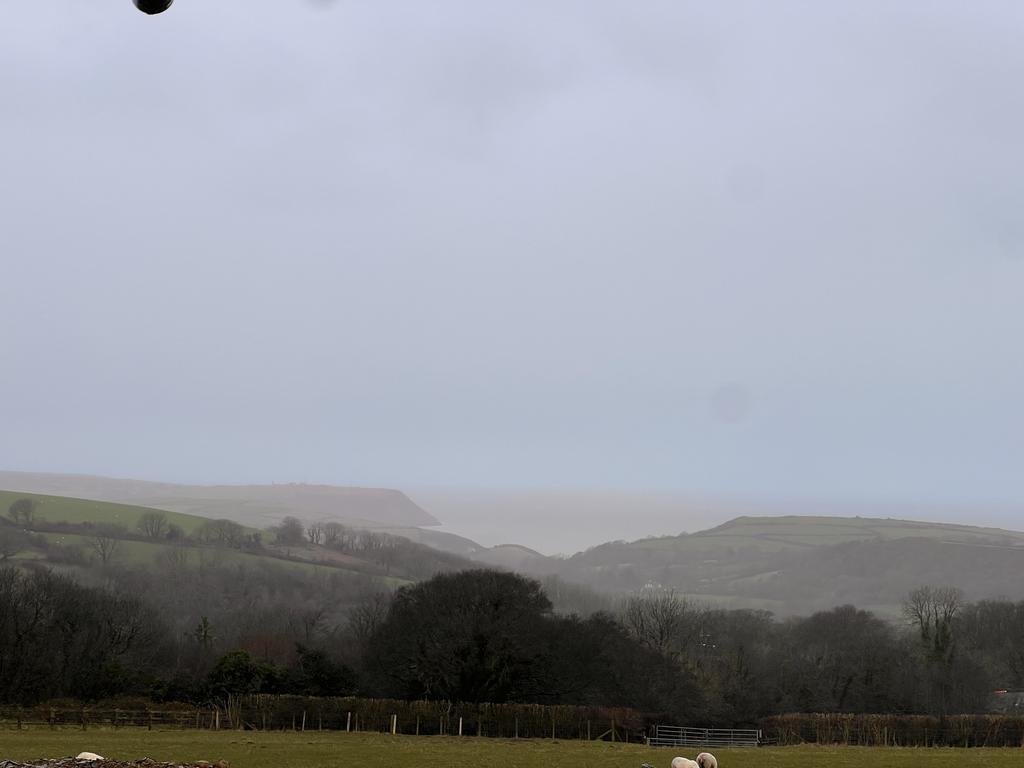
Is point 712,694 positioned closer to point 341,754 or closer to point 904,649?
point 904,649

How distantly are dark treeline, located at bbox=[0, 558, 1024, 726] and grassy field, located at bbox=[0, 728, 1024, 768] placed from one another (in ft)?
72.9

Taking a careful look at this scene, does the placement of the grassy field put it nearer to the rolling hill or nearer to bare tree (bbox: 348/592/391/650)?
bare tree (bbox: 348/592/391/650)

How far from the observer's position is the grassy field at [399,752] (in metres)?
32.5

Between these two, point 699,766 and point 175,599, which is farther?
point 175,599

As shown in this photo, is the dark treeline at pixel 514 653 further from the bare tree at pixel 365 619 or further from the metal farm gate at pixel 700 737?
the metal farm gate at pixel 700 737

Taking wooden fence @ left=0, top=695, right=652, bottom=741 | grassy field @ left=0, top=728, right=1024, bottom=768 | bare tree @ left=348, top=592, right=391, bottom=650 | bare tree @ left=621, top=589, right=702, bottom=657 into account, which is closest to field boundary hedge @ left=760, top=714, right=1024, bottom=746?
grassy field @ left=0, top=728, right=1024, bottom=768

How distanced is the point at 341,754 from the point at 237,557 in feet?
504

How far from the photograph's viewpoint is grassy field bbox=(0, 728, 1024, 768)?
32531 mm

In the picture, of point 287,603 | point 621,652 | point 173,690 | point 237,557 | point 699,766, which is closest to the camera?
point 699,766

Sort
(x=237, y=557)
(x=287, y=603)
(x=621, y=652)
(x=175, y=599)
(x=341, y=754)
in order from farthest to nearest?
(x=237, y=557)
(x=287, y=603)
(x=175, y=599)
(x=621, y=652)
(x=341, y=754)

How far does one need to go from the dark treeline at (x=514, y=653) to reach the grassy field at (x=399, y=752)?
22.2 metres

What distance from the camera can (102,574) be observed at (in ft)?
522

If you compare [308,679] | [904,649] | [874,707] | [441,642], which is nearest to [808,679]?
[874,707]

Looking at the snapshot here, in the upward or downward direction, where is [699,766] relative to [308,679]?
upward
